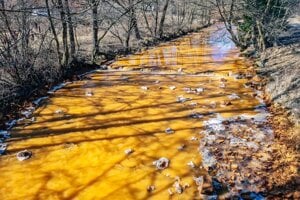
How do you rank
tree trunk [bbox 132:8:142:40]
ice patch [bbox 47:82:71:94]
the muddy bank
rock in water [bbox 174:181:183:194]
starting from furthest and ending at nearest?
tree trunk [bbox 132:8:142:40] < ice patch [bbox 47:82:71:94] < the muddy bank < rock in water [bbox 174:181:183:194]

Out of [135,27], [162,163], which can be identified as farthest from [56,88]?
[135,27]

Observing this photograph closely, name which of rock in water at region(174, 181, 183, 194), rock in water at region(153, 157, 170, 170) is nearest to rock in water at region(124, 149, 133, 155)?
rock in water at region(153, 157, 170, 170)

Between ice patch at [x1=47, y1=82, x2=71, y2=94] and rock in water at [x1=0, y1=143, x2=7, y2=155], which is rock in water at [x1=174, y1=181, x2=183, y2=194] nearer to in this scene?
rock in water at [x1=0, y1=143, x2=7, y2=155]

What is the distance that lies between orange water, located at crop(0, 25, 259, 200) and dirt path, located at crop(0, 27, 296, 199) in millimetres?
16

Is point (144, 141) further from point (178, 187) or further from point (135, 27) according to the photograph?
point (135, 27)

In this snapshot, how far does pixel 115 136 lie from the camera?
24.3 ft

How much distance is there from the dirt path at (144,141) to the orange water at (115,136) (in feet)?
0.05

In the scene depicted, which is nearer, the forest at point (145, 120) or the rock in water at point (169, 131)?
the forest at point (145, 120)

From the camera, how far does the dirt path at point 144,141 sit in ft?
18.8

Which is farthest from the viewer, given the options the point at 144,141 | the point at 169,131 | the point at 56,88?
the point at 56,88

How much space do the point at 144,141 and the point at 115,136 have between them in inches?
24.7

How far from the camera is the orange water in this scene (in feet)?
18.9

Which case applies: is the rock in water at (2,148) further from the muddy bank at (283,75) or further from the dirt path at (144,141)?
the muddy bank at (283,75)

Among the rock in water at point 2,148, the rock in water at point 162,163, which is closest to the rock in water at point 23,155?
the rock in water at point 2,148
